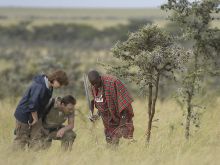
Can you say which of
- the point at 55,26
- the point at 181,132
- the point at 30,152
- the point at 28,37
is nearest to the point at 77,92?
the point at 181,132

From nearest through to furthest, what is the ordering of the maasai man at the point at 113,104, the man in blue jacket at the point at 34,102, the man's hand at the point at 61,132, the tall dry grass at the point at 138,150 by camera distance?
the tall dry grass at the point at 138,150, the man in blue jacket at the point at 34,102, the man's hand at the point at 61,132, the maasai man at the point at 113,104

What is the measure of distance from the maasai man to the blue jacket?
796mm

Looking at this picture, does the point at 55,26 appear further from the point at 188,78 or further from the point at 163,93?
the point at 188,78

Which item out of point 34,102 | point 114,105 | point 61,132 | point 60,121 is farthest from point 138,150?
point 34,102

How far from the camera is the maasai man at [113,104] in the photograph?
34.7ft

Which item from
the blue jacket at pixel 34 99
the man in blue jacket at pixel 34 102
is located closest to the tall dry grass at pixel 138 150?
the man in blue jacket at pixel 34 102

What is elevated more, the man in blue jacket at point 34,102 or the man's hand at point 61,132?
the man in blue jacket at point 34,102

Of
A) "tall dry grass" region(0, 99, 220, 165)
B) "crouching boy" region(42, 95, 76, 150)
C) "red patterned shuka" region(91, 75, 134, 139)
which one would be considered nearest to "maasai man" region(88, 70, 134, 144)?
"red patterned shuka" region(91, 75, 134, 139)

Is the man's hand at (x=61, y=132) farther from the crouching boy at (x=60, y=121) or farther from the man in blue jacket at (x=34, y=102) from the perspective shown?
the man in blue jacket at (x=34, y=102)

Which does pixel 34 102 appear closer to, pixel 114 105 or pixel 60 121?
pixel 60 121

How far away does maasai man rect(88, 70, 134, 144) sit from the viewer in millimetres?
10570

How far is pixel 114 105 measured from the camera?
35.3 ft

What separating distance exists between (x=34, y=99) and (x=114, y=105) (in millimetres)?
1416

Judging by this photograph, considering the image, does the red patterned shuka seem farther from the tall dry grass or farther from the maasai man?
the tall dry grass
